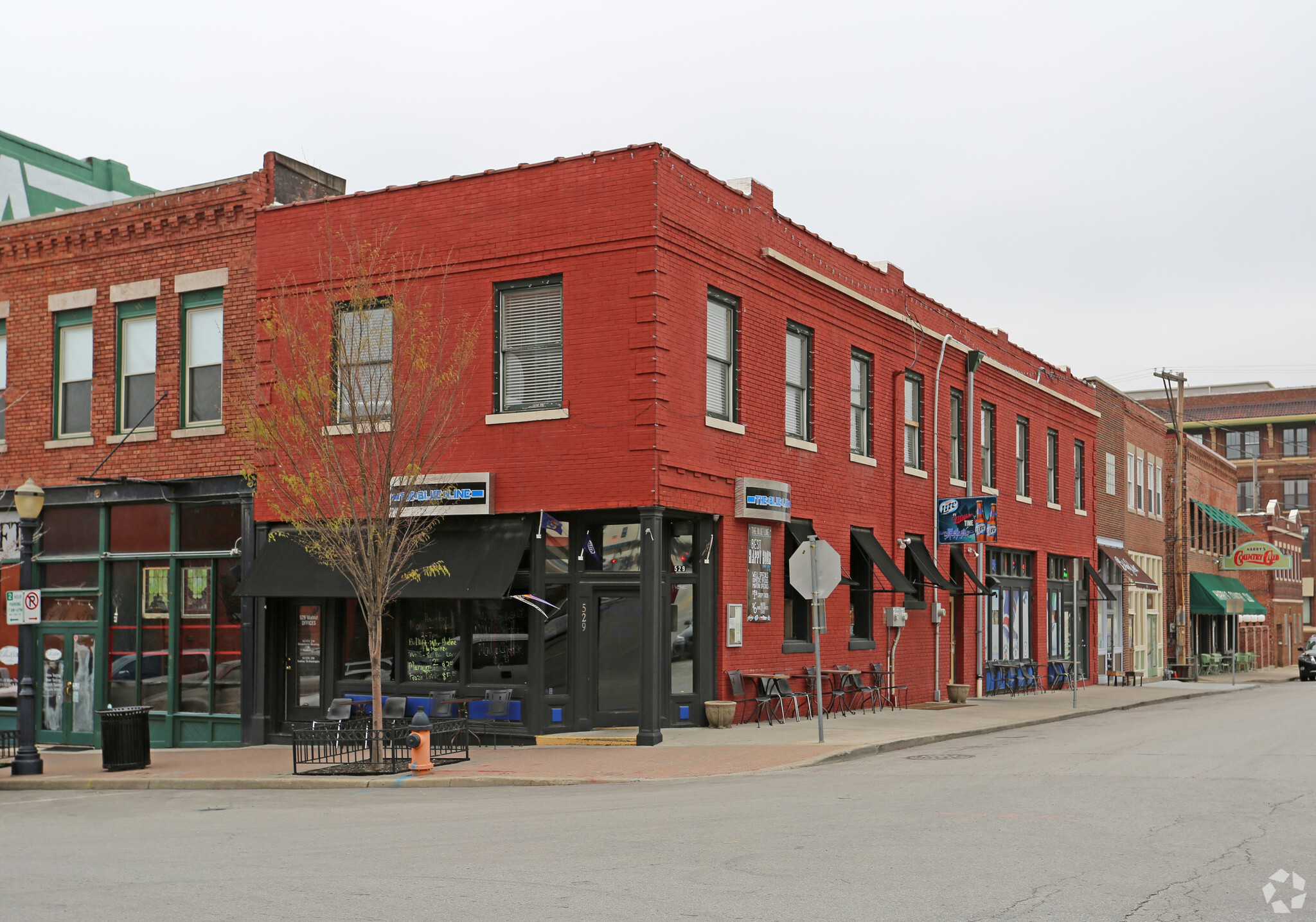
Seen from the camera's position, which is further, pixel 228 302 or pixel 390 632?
pixel 228 302

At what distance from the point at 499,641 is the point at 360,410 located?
4.11 meters

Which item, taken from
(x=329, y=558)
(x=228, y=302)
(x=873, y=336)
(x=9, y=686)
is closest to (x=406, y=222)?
(x=228, y=302)

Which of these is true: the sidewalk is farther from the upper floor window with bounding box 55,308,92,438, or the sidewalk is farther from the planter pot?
the upper floor window with bounding box 55,308,92,438

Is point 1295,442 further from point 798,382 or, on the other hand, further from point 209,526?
point 209,526

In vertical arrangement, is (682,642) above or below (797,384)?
below

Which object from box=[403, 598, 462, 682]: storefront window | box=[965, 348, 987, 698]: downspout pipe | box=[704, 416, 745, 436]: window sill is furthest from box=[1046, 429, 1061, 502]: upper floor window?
box=[403, 598, 462, 682]: storefront window

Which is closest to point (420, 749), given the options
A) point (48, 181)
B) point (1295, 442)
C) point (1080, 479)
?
point (48, 181)

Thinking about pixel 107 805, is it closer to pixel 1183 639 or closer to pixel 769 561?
pixel 769 561

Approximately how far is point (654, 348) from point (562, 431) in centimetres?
186

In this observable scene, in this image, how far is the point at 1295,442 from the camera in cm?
8669

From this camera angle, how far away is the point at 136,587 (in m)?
23.1

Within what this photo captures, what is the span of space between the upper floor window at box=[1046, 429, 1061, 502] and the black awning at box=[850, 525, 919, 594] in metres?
11.6

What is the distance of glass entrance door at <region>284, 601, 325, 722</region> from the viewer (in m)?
21.3

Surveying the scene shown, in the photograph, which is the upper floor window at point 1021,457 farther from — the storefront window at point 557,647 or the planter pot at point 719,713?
the storefront window at point 557,647
